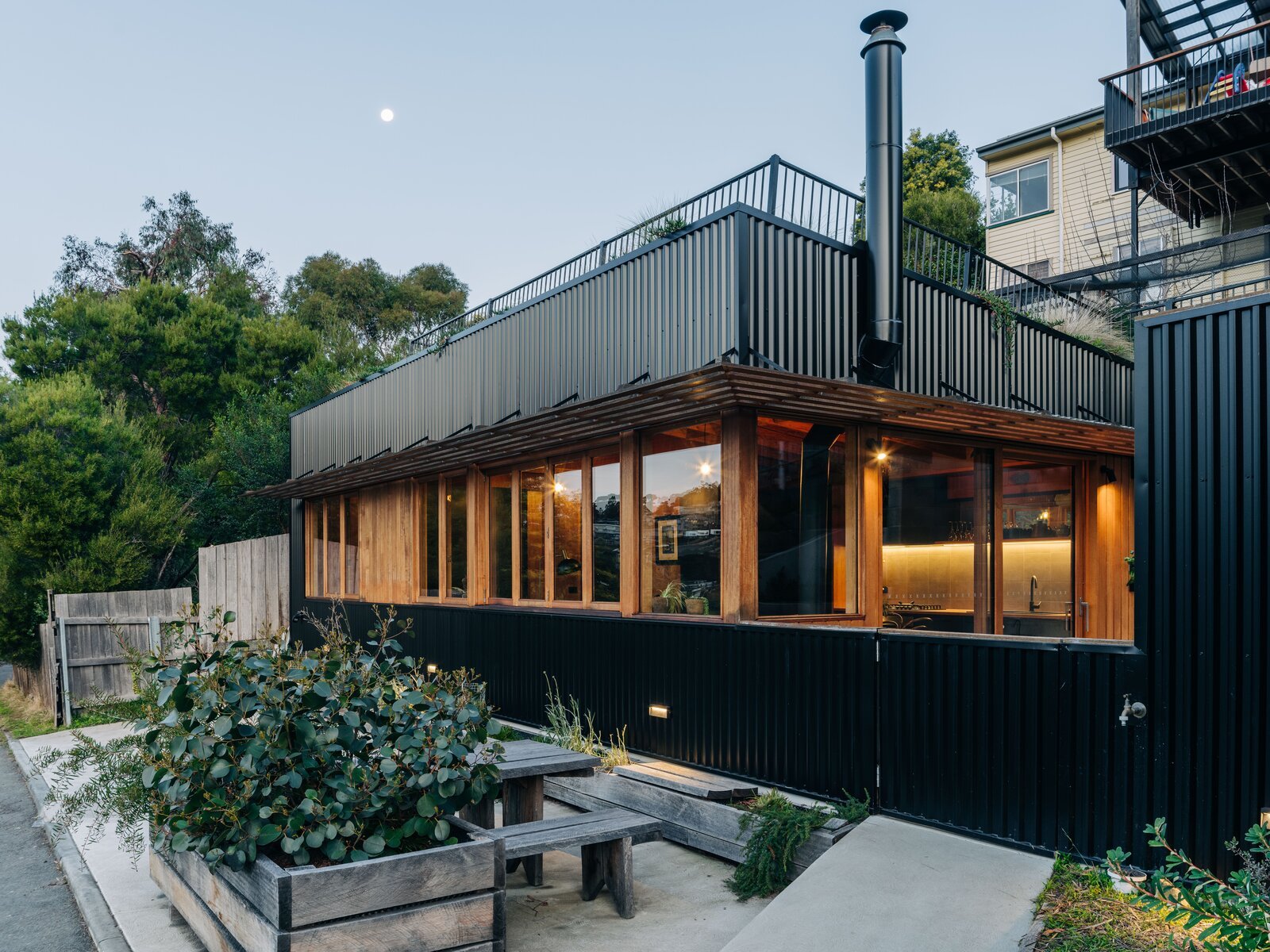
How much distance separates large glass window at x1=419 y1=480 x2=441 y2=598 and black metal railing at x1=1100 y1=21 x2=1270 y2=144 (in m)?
11.5

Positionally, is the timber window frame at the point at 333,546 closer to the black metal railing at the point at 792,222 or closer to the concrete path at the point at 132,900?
the black metal railing at the point at 792,222

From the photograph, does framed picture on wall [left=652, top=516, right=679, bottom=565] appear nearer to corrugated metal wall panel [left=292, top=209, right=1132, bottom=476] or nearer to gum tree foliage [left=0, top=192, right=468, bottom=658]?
corrugated metal wall panel [left=292, top=209, right=1132, bottom=476]

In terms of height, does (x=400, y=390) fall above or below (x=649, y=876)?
above

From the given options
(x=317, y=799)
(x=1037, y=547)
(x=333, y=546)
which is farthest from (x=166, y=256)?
(x=317, y=799)

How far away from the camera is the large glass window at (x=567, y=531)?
353 inches

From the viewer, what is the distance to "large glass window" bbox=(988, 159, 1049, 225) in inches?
841

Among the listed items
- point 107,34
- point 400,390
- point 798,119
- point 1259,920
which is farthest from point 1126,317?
point 107,34

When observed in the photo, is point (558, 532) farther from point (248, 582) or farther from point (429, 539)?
point (248, 582)

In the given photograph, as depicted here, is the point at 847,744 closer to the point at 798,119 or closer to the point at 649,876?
the point at 649,876

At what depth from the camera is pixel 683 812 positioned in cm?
596

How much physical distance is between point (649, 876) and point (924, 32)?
695cm

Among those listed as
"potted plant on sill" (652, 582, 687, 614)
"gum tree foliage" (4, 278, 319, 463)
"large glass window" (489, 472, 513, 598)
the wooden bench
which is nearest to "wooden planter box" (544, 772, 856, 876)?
the wooden bench

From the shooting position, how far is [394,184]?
35875mm

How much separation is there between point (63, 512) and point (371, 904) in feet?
41.7
